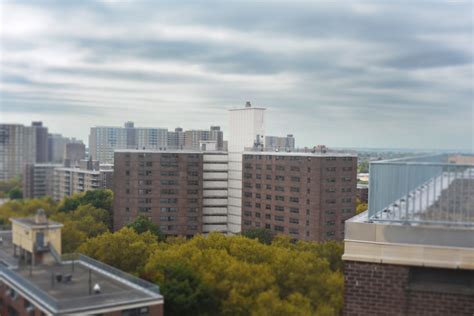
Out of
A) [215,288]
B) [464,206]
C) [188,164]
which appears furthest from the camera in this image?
[188,164]

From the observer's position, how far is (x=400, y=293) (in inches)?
179

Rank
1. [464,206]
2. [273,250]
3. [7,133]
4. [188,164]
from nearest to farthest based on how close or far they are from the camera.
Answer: [7,133] → [464,206] → [273,250] → [188,164]

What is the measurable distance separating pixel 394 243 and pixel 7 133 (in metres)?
3.36

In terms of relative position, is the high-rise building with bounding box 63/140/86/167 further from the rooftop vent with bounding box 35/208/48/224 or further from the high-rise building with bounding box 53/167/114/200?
the rooftop vent with bounding box 35/208/48/224

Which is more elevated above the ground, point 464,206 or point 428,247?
point 464,206

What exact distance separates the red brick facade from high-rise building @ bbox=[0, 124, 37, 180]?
2.90 meters

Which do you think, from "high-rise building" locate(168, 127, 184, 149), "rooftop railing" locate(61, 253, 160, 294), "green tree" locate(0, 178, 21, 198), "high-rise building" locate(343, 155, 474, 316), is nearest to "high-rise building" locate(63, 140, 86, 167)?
"green tree" locate(0, 178, 21, 198)

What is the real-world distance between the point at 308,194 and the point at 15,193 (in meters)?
18.6

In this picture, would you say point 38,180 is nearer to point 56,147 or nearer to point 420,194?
point 56,147

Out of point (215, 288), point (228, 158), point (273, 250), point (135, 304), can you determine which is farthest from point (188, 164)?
point (135, 304)

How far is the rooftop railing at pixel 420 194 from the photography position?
465 centimetres

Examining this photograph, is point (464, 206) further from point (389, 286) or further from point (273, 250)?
point (273, 250)

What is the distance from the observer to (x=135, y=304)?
4801mm

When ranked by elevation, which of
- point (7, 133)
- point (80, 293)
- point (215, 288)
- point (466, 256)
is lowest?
point (215, 288)
